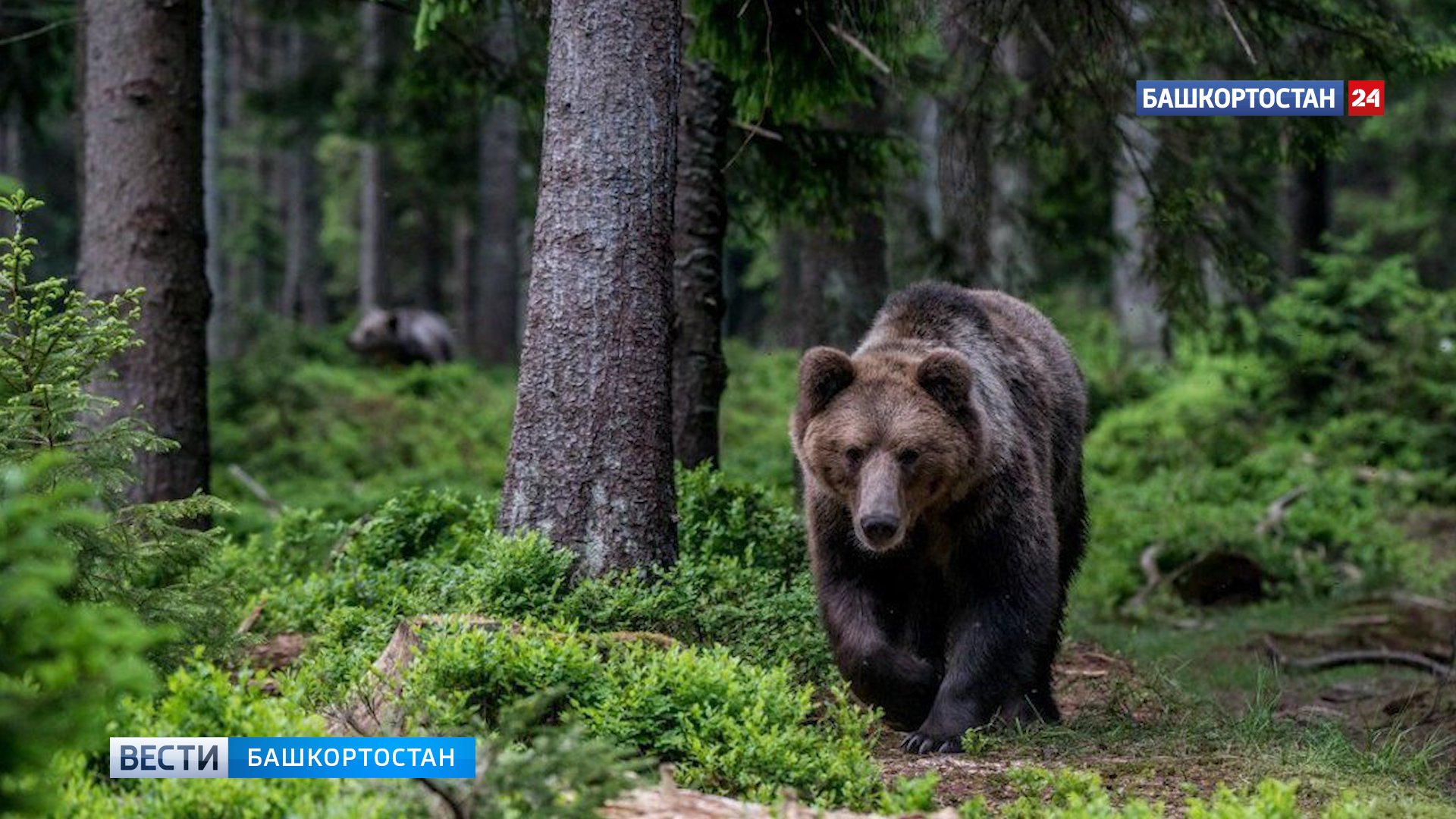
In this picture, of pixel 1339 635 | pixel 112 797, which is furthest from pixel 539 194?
pixel 1339 635

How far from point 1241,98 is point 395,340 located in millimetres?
15672

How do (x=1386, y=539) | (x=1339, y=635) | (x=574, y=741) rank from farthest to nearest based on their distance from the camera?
(x=1386, y=539), (x=1339, y=635), (x=574, y=741)

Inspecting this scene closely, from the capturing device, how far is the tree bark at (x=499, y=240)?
2578 cm

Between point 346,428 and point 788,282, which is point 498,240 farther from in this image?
point 346,428

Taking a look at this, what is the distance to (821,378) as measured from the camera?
24.1 feet

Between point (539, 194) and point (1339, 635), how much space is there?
810cm

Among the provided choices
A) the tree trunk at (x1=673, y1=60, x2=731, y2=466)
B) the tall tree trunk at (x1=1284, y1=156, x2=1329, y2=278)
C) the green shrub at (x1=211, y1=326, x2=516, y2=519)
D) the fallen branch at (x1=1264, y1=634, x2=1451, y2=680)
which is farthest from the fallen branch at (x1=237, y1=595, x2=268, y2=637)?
the tall tree trunk at (x1=1284, y1=156, x2=1329, y2=278)

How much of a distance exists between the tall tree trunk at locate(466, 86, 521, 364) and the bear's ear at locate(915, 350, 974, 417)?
61.1 ft

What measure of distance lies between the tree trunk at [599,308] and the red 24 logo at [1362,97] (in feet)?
17.8

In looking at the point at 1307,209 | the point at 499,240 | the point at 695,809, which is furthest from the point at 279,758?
the point at 499,240

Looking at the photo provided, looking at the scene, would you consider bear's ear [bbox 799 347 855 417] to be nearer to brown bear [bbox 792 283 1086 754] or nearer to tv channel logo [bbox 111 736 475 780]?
brown bear [bbox 792 283 1086 754]

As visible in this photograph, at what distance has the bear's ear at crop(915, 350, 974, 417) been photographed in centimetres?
724

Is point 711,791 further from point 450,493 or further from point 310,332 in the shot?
point 310,332

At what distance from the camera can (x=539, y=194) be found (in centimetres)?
741
